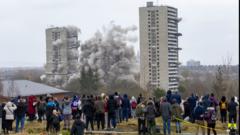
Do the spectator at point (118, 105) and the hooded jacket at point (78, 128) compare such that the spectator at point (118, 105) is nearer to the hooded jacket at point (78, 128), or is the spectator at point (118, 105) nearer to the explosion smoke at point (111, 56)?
the hooded jacket at point (78, 128)

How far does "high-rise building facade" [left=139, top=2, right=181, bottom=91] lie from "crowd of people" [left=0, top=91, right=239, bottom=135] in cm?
9596

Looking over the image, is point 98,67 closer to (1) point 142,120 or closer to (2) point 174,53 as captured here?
(2) point 174,53

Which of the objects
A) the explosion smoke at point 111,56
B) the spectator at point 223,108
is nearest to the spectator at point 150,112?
the spectator at point 223,108

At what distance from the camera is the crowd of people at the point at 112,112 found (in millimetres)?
17656

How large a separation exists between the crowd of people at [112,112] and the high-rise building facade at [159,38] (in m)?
96.0

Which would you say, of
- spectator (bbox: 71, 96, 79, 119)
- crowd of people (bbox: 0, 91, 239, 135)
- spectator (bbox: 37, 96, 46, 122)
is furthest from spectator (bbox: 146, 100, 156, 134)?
spectator (bbox: 37, 96, 46, 122)

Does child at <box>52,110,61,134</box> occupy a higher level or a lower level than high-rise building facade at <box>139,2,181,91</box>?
lower

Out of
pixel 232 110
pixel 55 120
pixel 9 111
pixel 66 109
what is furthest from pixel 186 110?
pixel 9 111

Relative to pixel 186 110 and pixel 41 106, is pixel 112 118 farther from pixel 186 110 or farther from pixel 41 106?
pixel 41 106

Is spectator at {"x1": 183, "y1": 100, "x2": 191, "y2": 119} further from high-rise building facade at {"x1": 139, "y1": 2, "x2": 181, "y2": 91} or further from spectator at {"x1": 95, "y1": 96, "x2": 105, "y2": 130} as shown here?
high-rise building facade at {"x1": 139, "y1": 2, "x2": 181, "y2": 91}

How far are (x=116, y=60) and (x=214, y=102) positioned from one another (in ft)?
275

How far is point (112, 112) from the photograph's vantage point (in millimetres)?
19547

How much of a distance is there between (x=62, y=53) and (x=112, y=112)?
10938 cm

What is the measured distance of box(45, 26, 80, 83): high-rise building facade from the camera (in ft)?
395
